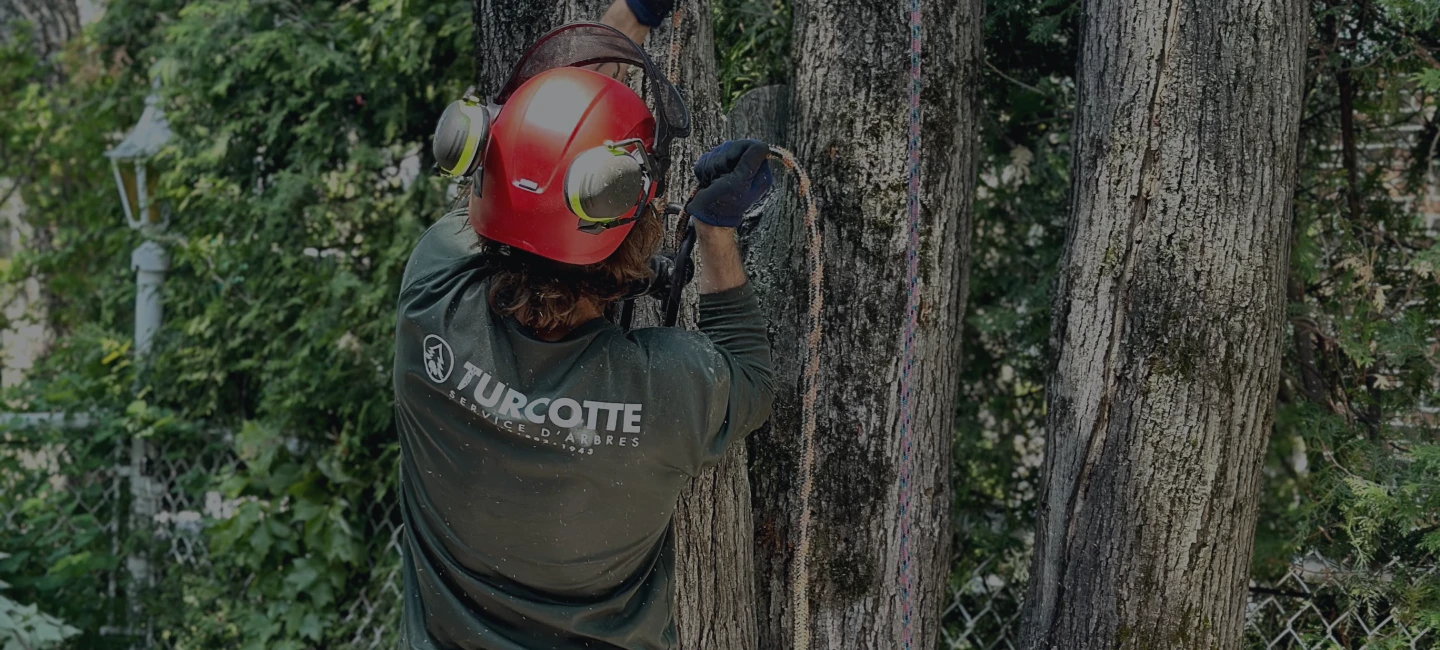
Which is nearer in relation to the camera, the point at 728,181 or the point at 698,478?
the point at 728,181

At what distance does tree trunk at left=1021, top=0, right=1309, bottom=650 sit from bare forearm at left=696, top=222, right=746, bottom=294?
3.63ft

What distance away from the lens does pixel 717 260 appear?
7.16ft

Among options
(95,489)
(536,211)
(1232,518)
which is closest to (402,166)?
(95,489)

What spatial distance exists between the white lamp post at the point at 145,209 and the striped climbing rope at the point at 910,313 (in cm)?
380

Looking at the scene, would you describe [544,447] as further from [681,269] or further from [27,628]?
[27,628]

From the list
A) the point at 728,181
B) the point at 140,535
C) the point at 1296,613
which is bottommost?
the point at 140,535

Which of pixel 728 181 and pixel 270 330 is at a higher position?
pixel 728 181

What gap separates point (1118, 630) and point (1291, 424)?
220 centimetres

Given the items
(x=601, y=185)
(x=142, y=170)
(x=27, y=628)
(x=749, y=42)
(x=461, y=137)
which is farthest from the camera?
(x=142, y=170)

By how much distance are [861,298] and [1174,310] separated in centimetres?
75

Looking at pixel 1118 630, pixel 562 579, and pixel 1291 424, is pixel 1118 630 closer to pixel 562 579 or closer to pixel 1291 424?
pixel 562 579

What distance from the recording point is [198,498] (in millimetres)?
4941

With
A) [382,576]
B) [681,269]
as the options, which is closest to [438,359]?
[681,269]

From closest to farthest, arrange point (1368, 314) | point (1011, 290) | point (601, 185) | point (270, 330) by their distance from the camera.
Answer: point (601, 185)
point (1368, 314)
point (1011, 290)
point (270, 330)
